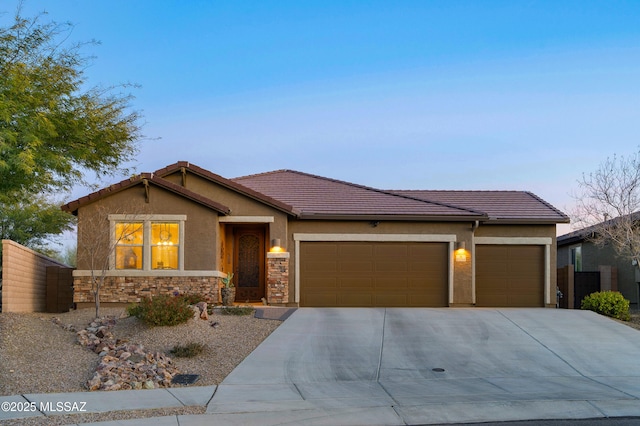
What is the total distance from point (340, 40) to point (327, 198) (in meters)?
5.88

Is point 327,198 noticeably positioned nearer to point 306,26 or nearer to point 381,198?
point 381,198

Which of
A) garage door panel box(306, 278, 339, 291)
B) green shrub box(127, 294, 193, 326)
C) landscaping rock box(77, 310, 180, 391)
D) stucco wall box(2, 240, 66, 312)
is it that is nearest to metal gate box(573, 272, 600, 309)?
garage door panel box(306, 278, 339, 291)

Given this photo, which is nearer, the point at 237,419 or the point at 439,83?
the point at 237,419

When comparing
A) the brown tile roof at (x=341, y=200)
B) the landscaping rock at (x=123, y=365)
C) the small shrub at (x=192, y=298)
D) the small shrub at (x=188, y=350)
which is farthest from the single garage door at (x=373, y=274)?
the landscaping rock at (x=123, y=365)

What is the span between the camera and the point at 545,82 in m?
21.2

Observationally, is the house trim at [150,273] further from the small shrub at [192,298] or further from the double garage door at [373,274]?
the double garage door at [373,274]

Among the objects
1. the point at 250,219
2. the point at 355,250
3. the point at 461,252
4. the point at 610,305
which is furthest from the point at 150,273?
the point at 610,305

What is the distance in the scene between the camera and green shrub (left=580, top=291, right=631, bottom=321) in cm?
1966

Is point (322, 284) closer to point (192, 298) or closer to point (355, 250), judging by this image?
point (355, 250)

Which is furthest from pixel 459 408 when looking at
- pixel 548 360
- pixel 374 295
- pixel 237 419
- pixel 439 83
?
pixel 439 83

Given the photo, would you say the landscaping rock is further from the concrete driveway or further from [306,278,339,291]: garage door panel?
[306,278,339,291]: garage door panel

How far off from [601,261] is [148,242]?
18866 mm

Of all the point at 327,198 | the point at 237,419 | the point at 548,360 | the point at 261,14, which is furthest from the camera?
the point at 327,198

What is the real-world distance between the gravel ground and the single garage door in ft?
14.9
